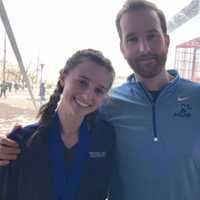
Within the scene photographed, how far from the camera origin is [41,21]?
154cm

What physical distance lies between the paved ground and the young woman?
0.55 m

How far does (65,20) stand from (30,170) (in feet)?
2.95

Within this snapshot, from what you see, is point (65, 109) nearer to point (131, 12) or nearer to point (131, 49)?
point (131, 49)

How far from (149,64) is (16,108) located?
789mm

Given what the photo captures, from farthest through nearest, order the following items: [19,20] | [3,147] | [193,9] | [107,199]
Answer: [193,9] → [19,20] → [107,199] → [3,147]

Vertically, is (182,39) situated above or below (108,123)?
above

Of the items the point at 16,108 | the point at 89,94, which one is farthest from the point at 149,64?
the point at 16,108

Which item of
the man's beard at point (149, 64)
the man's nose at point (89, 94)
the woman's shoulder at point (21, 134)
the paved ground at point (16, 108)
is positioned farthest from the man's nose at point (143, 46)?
the paved ground at point (16, 108)

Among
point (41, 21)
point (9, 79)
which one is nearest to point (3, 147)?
point (9, 79)

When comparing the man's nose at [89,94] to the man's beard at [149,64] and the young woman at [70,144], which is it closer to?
the young woman at [70,144]

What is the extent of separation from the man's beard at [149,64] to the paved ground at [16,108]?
2.09 feet

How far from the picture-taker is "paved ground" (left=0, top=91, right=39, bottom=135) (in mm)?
1492

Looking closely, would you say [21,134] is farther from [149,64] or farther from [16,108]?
[16,108]

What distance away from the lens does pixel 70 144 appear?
35.9 inches
